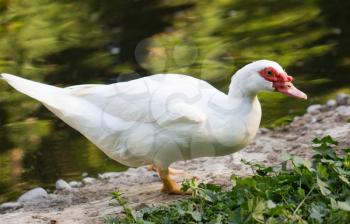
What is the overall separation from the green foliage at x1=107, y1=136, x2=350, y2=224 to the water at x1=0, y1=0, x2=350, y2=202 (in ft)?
6.61

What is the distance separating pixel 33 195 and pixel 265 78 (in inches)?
76.1

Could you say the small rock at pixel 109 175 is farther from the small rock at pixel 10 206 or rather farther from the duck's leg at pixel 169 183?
the duck's leg at pixel 169 183

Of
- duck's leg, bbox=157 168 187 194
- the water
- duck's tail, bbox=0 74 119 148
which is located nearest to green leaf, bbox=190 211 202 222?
duck's leg, bbox=157 168 187 194

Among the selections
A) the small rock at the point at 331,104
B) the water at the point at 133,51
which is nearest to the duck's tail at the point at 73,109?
the water at the point at 133,51

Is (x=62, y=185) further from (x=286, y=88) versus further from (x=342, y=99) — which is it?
(x=342, y=99)

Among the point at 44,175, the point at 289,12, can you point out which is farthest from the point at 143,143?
the point at 289,12

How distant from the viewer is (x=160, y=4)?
961cm

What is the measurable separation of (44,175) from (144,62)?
7.32 feet

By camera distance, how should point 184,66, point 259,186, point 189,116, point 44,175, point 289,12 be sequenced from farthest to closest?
point 289,12, point 184,66, point 44,175, point 189,116, point 259,186

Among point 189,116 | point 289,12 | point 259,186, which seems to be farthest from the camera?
point 289,12

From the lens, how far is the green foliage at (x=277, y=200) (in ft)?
12.6

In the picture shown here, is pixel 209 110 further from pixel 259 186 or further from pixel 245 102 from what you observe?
pixel 259 186

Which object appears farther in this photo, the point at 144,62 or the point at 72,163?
the point at 144,62

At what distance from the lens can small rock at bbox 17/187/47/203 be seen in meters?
5.73
